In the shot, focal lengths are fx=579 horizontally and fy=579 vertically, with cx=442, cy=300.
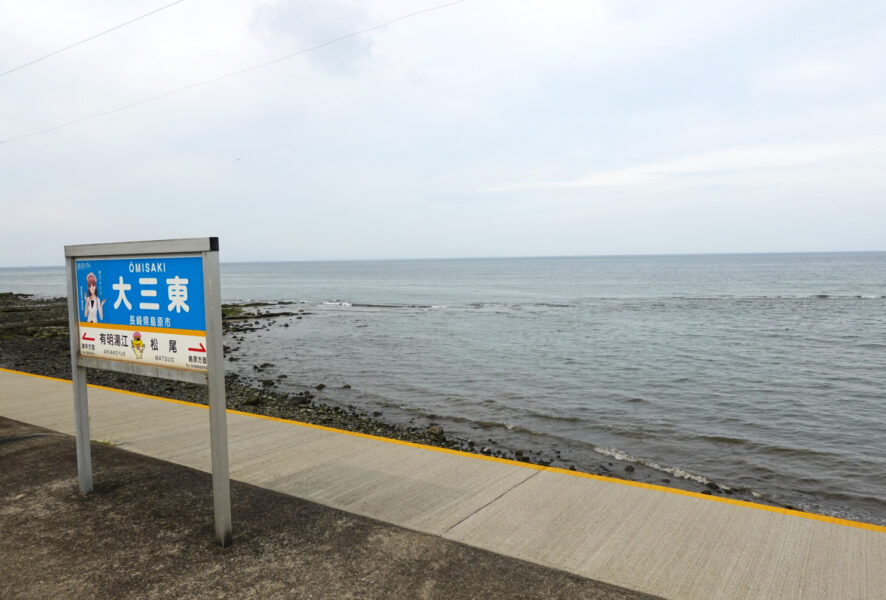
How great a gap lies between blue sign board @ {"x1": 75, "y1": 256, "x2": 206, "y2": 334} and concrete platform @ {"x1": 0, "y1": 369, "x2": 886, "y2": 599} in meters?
1.69

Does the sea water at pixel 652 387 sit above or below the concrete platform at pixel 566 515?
below

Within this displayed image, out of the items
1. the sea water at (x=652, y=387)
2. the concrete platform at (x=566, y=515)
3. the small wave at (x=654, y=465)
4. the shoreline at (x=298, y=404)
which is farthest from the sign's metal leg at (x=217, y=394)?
the small wave at (x=654, y=465)

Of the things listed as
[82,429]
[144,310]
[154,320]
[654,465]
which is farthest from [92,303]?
[654,465]

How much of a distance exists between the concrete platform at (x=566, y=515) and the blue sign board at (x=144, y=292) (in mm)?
1688

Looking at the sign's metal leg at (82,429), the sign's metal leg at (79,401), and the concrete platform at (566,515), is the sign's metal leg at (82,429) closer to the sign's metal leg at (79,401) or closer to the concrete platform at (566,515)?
the sign's metal leg at (79,401)

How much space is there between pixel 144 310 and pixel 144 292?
0.38 feet

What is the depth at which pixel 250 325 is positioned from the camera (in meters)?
30.2

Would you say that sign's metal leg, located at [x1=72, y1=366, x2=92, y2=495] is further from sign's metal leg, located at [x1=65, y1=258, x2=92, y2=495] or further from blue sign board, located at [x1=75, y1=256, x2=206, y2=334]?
blue sign board, located at [x1=75, y1=256, x2=206, y2=334]

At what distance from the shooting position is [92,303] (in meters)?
4.06

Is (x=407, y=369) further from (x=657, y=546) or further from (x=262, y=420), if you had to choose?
(x=657, y=546)

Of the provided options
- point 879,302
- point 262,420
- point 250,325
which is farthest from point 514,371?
point 879,302

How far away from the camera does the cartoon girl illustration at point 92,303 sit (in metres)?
4.01

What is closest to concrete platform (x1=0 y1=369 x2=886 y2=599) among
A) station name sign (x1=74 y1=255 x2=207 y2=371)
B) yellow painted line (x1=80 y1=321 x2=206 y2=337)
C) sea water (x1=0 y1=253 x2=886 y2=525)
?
station name sign (x1=74 y1=255 x2=207 y2=371)

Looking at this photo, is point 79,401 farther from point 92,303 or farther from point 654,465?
point 654,465
